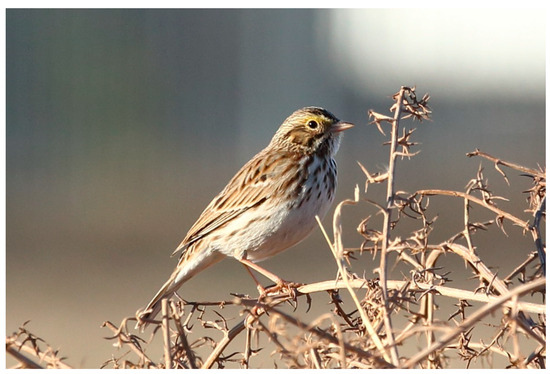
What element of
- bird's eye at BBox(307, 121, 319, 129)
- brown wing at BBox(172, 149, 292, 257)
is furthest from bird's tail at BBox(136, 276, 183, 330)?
bird's eye at BBox(307, 121, 319, 129)

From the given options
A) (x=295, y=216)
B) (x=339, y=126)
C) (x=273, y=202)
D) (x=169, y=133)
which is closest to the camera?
(x=295, y=216)

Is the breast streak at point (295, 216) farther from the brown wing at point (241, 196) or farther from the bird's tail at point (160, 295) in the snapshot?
the bird's tail at point (160, 295)

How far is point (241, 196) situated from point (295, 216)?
509 millimetres

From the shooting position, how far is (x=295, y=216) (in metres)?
4.67

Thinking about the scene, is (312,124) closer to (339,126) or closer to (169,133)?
(339,126)

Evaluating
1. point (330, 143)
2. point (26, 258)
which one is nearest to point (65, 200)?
point (26, 258)

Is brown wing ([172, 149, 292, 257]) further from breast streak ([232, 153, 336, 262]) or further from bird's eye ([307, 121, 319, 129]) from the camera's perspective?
bird's eye ([307, 121, 319, 129])

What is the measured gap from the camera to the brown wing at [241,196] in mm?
4945

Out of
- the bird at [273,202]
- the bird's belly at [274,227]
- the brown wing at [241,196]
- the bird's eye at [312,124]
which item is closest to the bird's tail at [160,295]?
the bird at [273,202]

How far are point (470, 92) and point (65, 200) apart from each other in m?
13.8

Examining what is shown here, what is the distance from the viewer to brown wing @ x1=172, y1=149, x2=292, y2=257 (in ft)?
16.2

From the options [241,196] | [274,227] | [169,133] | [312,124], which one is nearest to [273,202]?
[274,227]

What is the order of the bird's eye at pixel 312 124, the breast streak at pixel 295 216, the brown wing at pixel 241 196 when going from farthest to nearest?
the bird's eye at pixel 312 124, the brown wing at pixel 241 196, the breast streak at pixel 295 216

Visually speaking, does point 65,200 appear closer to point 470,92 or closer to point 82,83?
point 82,83
